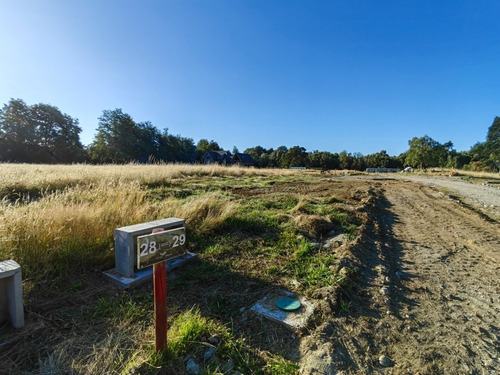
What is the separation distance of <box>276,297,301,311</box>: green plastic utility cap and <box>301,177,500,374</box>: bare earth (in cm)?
34

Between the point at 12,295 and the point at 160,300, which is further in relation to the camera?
the point at 12,295

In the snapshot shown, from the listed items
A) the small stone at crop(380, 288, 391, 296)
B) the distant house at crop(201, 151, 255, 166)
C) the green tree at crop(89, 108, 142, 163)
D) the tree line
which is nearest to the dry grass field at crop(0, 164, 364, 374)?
the small stone at crop(380, 288, 391, 296)

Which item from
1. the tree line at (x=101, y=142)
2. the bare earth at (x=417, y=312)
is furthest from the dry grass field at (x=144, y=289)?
the tree line at (x=101, y=142)

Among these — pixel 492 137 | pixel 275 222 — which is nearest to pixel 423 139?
pixel 492 137

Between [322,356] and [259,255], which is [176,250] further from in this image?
[259,255]

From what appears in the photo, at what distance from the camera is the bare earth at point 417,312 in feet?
5.20

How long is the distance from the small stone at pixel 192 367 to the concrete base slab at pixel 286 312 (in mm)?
705

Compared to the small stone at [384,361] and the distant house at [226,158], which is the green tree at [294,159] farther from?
the small stone at [384,361]

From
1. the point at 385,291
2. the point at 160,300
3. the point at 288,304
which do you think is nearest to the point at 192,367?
the point at 160,300

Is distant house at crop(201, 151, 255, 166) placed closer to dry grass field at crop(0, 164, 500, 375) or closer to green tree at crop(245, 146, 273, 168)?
green tree at crop(245, 146, 273, 168)

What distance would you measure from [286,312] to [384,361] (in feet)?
2.57

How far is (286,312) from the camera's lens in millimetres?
2086

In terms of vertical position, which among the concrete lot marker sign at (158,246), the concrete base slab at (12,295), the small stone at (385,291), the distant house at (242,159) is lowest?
the small stone at (385,291)

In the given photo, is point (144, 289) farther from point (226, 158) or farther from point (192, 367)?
point (226, 158)
